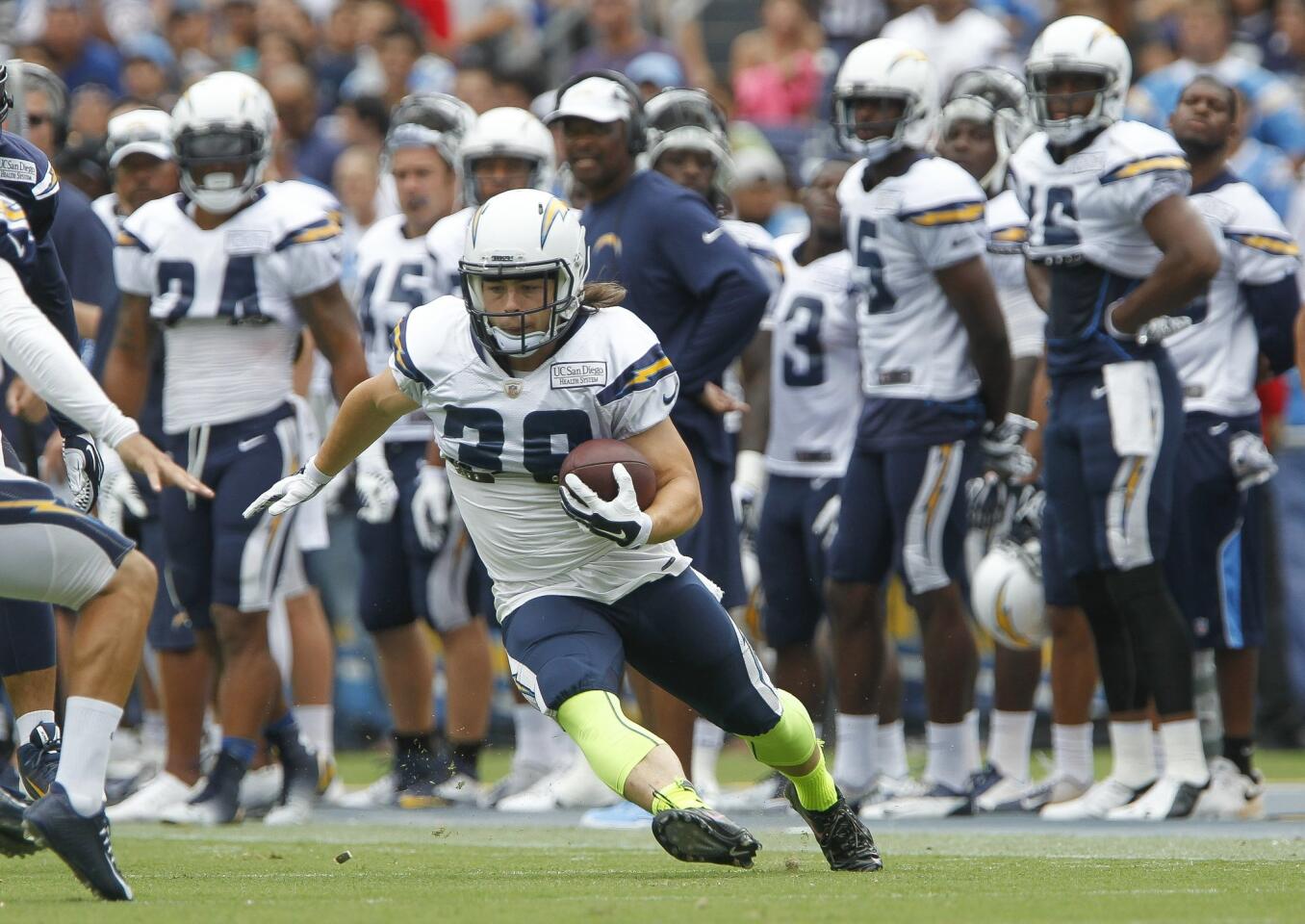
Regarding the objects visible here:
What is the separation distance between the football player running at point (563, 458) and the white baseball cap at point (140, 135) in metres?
3.38

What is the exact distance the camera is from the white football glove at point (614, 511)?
183 inches

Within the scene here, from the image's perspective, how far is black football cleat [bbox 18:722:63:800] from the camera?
534cm

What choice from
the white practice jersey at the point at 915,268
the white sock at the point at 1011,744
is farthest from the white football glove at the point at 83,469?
the white sock at the point at 1011,744

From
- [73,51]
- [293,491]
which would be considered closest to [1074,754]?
[293,491]

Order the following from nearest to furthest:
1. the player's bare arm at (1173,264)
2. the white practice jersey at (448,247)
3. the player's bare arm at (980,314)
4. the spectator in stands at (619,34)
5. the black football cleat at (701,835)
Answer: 1. the black football cleat at (701,835)
2. the player's bare arm at (1173,264)
3. the player's bare arm at (980,314)
4. the white practice jersey at (448,247)
5. the spectator in stands at (619,34)

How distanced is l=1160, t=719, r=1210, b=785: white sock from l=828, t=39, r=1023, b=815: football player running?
0.73 m

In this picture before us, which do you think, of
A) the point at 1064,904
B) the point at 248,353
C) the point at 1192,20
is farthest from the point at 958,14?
the point at 1064,904

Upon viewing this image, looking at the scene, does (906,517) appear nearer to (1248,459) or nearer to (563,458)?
(1248,459)

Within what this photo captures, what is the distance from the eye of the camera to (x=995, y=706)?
7.59 metres

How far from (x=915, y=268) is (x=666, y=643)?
2665mm

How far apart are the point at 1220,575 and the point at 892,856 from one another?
2.25m

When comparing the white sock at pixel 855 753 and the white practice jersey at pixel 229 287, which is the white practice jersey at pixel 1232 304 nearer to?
the white sock at pixel 855 753

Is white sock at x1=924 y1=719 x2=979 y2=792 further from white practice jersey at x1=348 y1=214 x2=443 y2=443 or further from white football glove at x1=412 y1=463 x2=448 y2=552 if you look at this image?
white practice jersey at x1=348 y1=214 x2=443 y2=443

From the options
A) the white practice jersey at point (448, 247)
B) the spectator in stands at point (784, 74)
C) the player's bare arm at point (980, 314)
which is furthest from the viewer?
the spectator in stands at point (784, 74)
